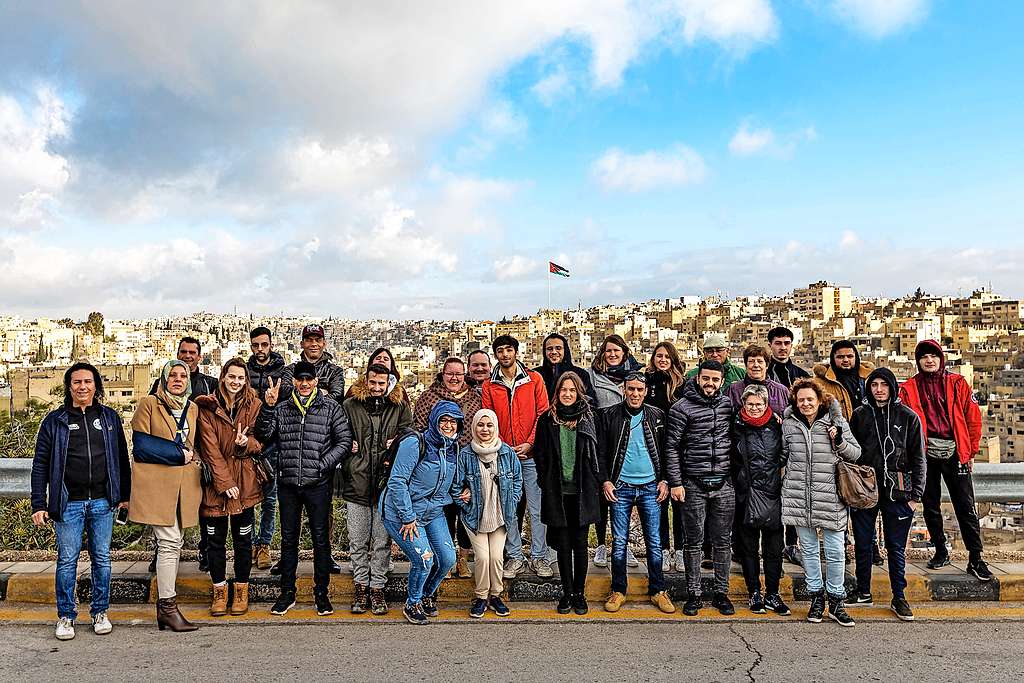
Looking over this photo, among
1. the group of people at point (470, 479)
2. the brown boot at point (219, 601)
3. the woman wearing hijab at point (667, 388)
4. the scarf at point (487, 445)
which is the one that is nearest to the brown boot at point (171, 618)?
the group of people at point (470, 479)

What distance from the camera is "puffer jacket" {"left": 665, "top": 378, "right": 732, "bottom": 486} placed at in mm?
5707

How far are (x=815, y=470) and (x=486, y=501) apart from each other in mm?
2596

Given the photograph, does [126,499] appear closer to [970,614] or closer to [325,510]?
[325,510]

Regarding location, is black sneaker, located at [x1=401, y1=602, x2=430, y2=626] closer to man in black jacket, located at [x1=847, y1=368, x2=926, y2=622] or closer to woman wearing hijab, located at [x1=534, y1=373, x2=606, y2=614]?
woman wearing hijab, located at [x1=534, y1=373, x2=606, y2=614]

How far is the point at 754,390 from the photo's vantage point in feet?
18.9

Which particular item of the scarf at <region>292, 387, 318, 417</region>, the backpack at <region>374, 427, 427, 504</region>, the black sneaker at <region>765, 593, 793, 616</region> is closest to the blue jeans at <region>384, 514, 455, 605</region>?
the backpack at <region>374, 427, 427, 504</region>

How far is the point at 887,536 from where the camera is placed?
573 centimetres

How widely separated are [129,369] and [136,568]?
84493 millimetres

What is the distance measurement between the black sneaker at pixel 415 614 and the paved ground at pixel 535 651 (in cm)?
9

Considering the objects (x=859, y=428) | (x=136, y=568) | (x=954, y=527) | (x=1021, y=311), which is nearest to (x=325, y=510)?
(x=136, y=568)

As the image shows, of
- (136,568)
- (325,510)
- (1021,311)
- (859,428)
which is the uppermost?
(1021,311)

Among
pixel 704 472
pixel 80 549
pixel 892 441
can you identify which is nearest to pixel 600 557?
pixel 704 472

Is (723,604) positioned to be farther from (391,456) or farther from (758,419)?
(391,456)

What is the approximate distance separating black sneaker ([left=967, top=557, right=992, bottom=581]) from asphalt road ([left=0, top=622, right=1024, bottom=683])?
2.15ft
